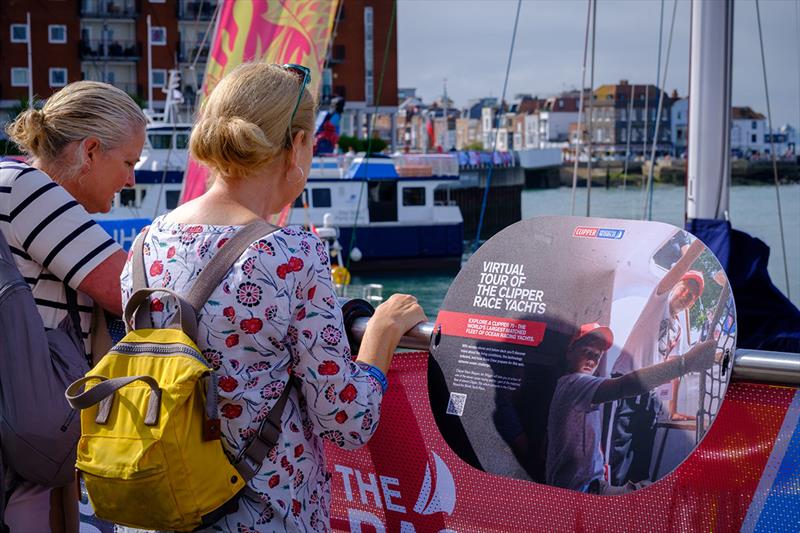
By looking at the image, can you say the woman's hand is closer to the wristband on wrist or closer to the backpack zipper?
the wristband on wrist

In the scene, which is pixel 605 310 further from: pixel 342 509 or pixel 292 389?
pixel 342 509

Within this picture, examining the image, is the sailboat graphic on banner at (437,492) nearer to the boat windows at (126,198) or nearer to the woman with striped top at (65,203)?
the woman with striped top at (65,203)

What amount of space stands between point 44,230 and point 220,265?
56 centimetres

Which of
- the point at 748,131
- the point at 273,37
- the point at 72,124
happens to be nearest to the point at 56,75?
the point at 748,131

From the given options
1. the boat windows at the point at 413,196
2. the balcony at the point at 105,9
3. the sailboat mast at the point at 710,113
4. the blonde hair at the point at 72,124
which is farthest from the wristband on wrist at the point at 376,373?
the balcony at the point at 105,9

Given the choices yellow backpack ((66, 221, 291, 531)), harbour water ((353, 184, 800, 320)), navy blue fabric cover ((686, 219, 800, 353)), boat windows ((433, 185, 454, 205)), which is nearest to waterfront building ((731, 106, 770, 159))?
harbour water ((353, 184, 800, 320))

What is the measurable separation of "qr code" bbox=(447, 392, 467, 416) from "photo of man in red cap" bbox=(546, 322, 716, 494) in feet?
0.62

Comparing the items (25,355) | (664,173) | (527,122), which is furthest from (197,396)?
(527,122)

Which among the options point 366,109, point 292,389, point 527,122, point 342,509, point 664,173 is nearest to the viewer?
point 292,389

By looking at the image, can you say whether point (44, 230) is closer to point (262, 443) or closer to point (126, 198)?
point (262, 443)

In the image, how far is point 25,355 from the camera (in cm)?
185

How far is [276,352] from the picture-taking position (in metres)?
1.59

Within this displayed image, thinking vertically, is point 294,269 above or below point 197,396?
above

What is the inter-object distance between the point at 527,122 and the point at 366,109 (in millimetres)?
71601
